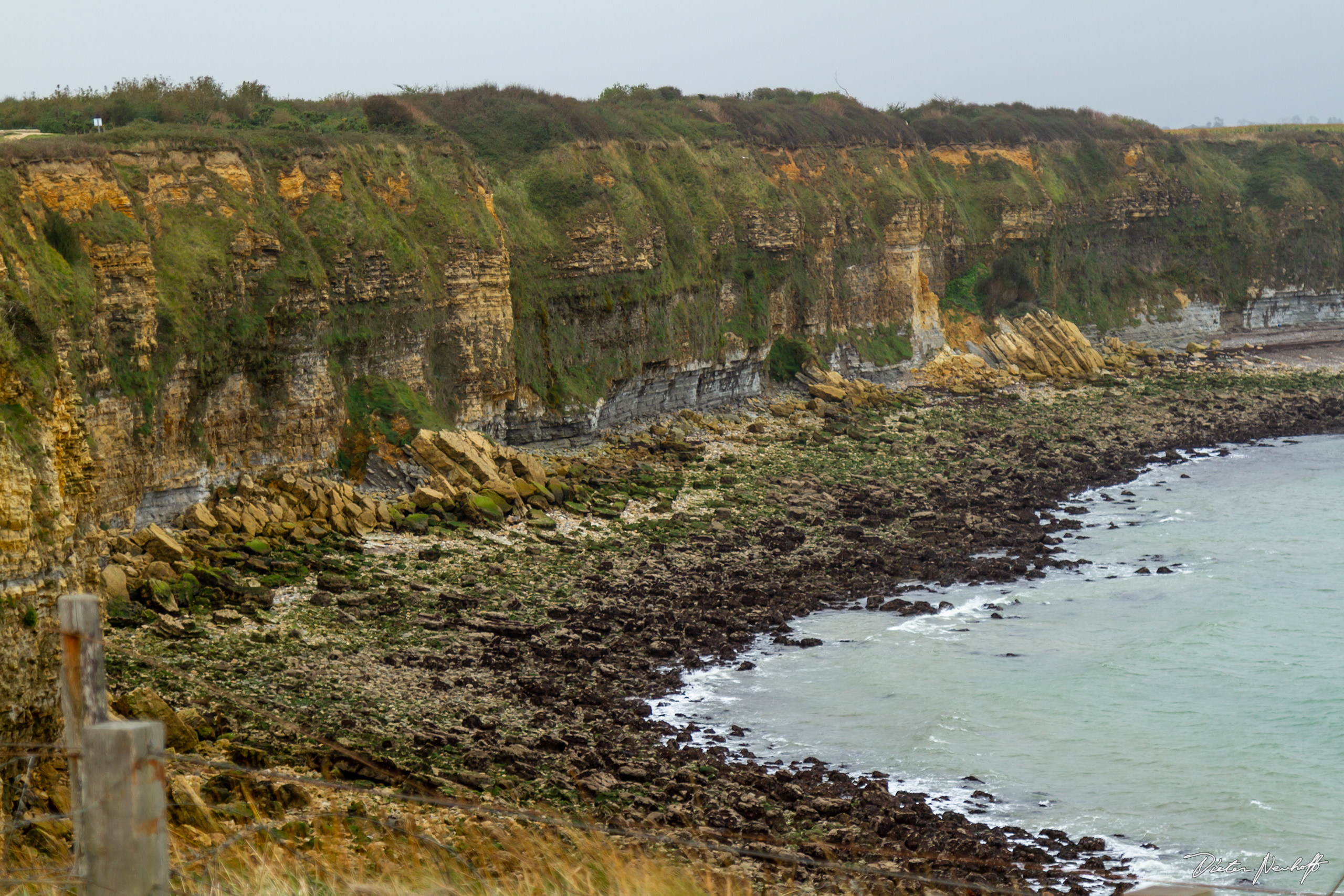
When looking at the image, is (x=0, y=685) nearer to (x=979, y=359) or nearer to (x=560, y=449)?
(x=560, y=449)

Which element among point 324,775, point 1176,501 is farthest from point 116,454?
Answer: point 1176,501

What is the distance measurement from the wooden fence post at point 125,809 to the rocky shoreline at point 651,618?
8.92 m

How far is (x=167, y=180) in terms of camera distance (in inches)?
1147

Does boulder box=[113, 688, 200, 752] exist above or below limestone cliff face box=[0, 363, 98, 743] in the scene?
below

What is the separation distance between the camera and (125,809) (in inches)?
187

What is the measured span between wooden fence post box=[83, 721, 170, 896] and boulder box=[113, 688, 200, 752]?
38.7 feet

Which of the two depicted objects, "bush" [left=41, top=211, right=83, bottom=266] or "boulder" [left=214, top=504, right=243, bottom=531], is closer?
"bush" [left=41, top=211, right=83, bottom=266]

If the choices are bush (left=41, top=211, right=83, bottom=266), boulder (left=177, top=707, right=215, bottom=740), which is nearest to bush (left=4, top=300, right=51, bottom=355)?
boulder (left=177, top=707, right=215, bottom=740)

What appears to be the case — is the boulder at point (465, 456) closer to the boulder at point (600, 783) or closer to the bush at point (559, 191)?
the bush at point (559, 191)

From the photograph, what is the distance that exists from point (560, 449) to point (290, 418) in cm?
1056

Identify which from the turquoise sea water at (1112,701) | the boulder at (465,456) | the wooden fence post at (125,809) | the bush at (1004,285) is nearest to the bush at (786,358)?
the bush at (1004,285)

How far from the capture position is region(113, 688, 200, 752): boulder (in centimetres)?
1561

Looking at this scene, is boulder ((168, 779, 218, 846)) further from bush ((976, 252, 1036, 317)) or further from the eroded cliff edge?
bush ((976, 252, 1036, 317))

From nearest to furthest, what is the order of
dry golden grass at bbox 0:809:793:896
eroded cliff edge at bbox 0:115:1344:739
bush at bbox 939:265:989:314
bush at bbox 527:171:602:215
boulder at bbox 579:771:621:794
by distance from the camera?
1. dry golden grass at bbox 0:809:793:896
2. boulder at bbox 579:771:621:794
3. eroded cliff edge at bbox 0:115:1344:739
4. bush at bbox 527:171:602:215
5. bush at bbox 939:265:989:314
